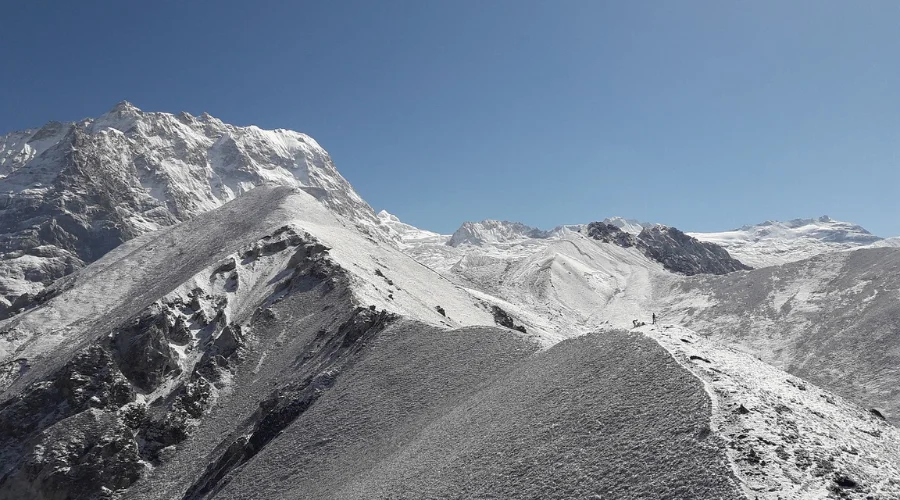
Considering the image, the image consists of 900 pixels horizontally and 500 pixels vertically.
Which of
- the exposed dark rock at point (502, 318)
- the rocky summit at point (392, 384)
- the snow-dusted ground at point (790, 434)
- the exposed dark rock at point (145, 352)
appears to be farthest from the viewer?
the exposed dark rock at point (502, 318)

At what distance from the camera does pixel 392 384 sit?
116ft

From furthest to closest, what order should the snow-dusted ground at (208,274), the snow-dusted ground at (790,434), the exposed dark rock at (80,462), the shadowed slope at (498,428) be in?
1. the snow-dusted ground at (208,274)
2. the exposed dark rock at (80,462)
3. the shadowed slope at (498,428)
4. the snow-dusted ground at (790,434)

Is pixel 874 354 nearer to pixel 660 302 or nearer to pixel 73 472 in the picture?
pixel 660 302

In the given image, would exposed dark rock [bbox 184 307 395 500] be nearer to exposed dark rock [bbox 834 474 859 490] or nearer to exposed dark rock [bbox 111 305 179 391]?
exposed dark rock [bbox 111 305 179 391]

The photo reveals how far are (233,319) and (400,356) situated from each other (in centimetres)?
2478

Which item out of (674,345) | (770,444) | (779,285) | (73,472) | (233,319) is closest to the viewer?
(770,444)

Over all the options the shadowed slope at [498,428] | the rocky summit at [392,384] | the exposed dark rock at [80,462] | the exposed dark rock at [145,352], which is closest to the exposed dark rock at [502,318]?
the rocky summit at [392,384]

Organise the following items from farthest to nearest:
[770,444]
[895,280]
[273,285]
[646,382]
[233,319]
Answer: [895,280] → [273,285] → [233,319] → [646,382] → [770,444]

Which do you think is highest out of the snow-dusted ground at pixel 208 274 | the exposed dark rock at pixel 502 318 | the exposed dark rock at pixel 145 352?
the snow-dusted ground at pixel 208 274

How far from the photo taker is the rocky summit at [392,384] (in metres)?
18.5

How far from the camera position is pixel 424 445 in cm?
2670

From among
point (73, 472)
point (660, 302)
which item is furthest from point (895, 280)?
point (73, 472)

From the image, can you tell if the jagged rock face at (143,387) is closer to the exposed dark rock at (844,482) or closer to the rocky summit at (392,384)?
the rocky summit at (392,384)

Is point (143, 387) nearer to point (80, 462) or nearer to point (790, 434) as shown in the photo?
point (80, 462)
